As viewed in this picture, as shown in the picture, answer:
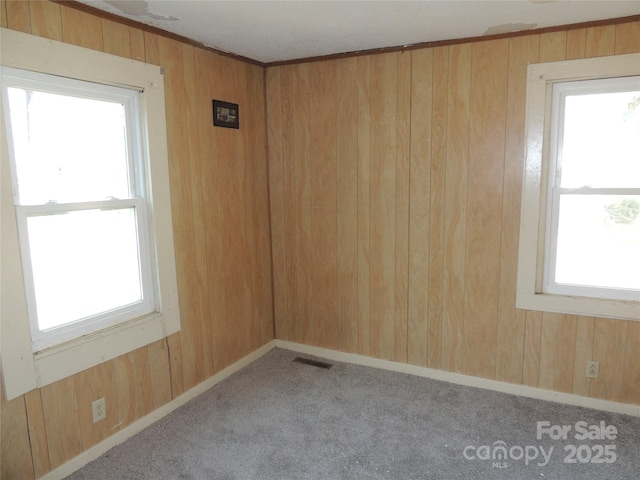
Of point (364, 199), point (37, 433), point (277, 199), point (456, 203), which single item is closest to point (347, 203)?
point (364, 199)

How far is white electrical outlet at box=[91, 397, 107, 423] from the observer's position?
2.23 metres

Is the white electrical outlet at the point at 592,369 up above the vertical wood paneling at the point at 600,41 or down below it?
below

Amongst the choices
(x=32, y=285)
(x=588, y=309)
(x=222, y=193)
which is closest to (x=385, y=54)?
(x=222, y=193)

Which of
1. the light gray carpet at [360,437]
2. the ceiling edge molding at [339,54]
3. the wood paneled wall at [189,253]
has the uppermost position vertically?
the ceiling edge molding at [339,54]

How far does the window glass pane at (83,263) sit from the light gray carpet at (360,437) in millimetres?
796

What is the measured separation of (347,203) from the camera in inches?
126

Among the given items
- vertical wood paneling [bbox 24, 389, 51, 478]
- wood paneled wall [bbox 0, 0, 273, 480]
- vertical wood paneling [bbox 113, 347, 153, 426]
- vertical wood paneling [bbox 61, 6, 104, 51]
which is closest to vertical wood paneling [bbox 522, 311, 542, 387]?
wood paneled wall [bbox 0, 0, 273, 480]

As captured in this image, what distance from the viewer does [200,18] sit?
2271 mm

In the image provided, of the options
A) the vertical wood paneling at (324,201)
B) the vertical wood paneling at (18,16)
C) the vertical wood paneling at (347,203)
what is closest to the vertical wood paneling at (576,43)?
the vertical wood paneling at (347,203)

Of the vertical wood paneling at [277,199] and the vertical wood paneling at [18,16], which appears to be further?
the vertical wood paneling at [277,199]

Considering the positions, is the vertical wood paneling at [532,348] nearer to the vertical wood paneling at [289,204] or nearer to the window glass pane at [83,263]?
the vertical wood paneling at [289,204]

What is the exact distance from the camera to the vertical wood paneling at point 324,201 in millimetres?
3182

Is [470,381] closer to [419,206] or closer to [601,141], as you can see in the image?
[419,206]

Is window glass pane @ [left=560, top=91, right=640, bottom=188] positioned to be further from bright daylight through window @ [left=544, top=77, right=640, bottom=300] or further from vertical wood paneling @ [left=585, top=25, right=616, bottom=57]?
vertical wood paneling @ [left=585, top=25, right=616, bottom=57]
